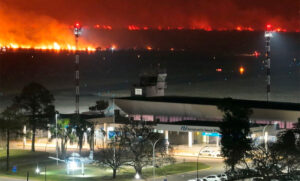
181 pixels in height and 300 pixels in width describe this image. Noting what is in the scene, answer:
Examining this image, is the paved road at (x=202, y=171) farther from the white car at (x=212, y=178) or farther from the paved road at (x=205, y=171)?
the white car at (x=212, y=178)

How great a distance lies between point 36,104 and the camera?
42.0 m

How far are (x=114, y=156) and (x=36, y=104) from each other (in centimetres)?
1165

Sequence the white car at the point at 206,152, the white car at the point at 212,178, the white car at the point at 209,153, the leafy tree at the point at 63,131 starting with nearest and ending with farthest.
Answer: the white car at the point at 212,178 < the white car at the point at 209,153 < the white car at the point at 206,152 < the leafy tree at the point at 63,131

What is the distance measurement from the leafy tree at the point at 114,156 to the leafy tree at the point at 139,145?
0.32 metres

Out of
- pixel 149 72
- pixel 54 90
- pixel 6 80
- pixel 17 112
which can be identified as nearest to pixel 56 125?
pixel 17 112

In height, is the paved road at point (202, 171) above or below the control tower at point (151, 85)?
below

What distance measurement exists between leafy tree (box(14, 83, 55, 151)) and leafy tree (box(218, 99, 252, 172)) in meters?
13.9

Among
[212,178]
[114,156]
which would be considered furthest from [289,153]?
[114,156]

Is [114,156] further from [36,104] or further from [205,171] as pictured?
[36,104]

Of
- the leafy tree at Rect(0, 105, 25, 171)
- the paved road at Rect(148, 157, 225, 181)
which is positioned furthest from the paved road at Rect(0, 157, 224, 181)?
the leafy tree at Rect(0, 105, 25, 171)

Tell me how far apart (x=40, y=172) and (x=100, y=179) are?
3902 mm

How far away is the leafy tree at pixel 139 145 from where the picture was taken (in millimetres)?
31875

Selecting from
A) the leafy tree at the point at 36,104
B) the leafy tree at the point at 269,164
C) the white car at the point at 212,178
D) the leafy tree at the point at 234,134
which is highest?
the leafy tree at the point at 36,104

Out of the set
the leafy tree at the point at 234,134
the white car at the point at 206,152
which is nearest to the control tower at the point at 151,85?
the white car at the point at 206,152
